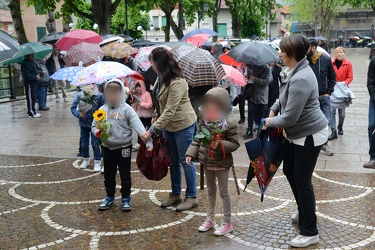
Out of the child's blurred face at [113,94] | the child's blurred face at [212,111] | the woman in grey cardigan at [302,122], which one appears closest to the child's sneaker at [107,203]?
the child's blurred face at [113,94]

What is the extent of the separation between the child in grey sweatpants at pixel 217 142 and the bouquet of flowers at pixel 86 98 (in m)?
2.64

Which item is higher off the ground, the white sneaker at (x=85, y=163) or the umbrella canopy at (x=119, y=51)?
the umbrella canopy at (x=119, y=51)

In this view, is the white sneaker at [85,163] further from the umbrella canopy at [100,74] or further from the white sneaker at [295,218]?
the white sneaker at [295,218]

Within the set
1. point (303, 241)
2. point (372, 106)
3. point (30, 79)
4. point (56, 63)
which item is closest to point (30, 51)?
point (30, 79)

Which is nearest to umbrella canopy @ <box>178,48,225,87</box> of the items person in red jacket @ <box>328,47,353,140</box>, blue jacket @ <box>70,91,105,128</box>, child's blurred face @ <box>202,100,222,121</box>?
child's blurred face @ <box>202,100,222,121</box>

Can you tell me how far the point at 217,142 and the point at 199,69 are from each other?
175 cm

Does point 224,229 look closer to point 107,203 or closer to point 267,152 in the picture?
point 267,152

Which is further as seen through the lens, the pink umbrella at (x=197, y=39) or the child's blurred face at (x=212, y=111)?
the pink umbrella at (x=197, y=39)

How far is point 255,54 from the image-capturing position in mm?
8953

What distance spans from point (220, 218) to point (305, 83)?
190 cm

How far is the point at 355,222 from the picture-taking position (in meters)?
4.95

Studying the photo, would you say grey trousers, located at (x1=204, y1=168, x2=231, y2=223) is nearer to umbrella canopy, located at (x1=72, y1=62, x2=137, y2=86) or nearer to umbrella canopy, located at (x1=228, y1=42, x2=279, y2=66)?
umbrella canopy, located at (x1=72, y1=62, x2=137, y2=86)

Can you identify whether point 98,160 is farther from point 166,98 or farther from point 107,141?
point 166,98

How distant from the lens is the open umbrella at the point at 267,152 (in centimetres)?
444
